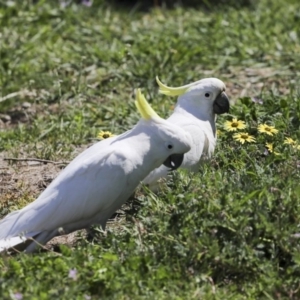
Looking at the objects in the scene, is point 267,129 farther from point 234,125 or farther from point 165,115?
point 165,115

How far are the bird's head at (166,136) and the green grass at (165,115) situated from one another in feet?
0.36

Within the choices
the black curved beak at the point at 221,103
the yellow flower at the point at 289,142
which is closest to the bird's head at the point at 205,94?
the black curved beak at the point at 221,103

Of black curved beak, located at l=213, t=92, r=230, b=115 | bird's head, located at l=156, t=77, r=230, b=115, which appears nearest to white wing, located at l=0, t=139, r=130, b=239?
bird's head, located at l=156, t=77, r=230, b=115

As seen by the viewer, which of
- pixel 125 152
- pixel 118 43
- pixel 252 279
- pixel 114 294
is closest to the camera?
pixel 114 294

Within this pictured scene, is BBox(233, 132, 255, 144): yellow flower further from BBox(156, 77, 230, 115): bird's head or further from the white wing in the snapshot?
the white wing

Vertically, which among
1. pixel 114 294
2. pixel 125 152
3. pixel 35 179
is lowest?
pixel 35 179

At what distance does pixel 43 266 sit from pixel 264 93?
2913mm

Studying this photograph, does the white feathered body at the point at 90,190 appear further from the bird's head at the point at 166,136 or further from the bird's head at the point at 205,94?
the bird's head at the point at 205,94

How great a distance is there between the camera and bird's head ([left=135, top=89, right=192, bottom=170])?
4391 mm

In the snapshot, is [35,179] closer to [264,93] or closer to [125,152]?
[125,152]

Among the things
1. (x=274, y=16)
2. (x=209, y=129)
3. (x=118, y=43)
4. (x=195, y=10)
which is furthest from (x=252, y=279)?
(x=195, y=10)

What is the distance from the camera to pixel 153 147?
14.4 feet

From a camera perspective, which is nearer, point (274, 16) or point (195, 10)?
point (274, 16)

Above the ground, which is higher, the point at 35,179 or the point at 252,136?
the point at 252,136
